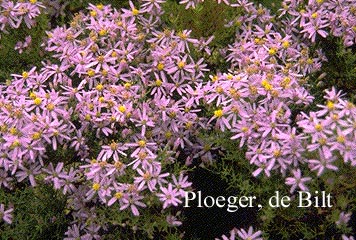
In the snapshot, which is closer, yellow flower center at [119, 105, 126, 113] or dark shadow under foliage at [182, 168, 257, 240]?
yellow flower center at [119, 105, 126, 113]

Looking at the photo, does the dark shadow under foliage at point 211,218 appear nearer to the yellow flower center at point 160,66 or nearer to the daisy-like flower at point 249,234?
the daisy-like flower at point 249,234

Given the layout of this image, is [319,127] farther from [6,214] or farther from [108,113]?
[6,214]

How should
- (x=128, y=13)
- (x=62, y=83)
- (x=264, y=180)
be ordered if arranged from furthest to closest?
(x=128, y=13) < (x=62, y=83) < (x=264, y=180)

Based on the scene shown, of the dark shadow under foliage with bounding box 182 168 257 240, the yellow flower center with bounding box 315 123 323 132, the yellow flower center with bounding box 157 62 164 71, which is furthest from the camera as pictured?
the yellow flower center with bounding box 157 62 164 71

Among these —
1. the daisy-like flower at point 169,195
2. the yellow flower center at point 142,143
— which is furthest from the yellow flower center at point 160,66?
the daisy-like flower at point 169,195

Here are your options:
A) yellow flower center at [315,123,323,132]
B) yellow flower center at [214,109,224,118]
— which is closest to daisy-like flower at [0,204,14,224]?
yellow flower center at [214,109,224,118]

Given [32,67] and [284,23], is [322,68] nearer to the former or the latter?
[284,23]

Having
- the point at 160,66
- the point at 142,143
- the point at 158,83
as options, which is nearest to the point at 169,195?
the point at 142,143

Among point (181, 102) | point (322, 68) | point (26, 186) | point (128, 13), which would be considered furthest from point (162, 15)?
point (26, 186)

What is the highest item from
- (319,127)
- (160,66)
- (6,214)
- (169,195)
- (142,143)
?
(319,127)

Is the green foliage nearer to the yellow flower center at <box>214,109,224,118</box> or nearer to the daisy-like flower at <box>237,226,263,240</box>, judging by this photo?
the yellow flower center at <box>214,109,224,118</box>

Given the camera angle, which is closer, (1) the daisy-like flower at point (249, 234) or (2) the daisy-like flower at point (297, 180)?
(2) the daisy-like flower at point (297, 180)
